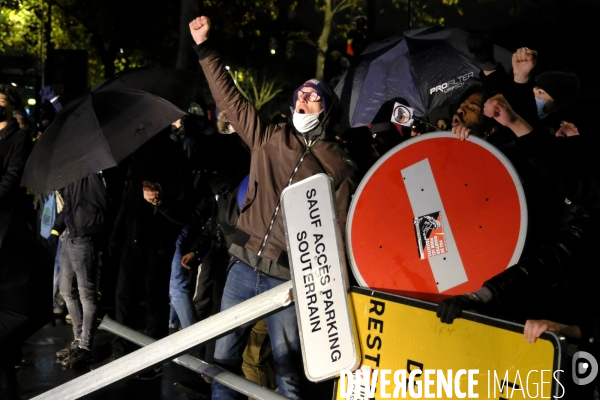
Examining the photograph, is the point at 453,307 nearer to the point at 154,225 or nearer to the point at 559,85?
the point at 559,85

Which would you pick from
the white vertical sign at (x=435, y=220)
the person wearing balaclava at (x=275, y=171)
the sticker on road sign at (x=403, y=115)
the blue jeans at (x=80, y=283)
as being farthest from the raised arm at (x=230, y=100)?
the blue jeans at (x=80, y=283)

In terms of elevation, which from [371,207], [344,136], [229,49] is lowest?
[229,49]

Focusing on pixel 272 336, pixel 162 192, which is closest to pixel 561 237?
pixel 272 336

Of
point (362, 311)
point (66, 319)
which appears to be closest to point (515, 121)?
point (362, 311)

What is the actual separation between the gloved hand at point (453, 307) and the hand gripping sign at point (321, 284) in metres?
0.41

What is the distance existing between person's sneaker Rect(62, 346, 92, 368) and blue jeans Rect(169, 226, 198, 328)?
3.06 ft

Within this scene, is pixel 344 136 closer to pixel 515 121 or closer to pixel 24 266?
pixel 24 266

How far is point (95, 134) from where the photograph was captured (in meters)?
6.07

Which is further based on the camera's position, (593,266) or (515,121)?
(593,266)

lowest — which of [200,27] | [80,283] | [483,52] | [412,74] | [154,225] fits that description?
[80,283]

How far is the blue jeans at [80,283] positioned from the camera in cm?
748

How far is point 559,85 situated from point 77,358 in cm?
468

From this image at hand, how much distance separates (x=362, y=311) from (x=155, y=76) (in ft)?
11.9

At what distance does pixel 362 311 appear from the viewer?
3508mm
